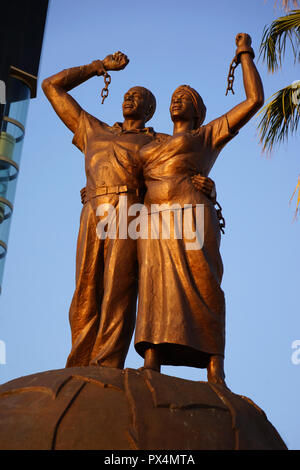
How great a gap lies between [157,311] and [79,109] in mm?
2389

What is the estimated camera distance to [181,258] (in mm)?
6539

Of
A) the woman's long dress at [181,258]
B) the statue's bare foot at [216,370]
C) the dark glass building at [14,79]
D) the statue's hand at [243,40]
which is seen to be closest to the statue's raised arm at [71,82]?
the woman's long dress at [181,258]

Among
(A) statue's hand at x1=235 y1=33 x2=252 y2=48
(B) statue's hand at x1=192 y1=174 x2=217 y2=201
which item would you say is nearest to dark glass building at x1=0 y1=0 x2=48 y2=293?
(A) statue's hand at x1=235 y1=33 x2=252 y2=48

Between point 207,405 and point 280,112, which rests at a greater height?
point 280,112

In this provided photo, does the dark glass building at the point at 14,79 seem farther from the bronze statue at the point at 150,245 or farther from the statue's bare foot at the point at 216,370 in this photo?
the statue's bare foot at the point at 216,370

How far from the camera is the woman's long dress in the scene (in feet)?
20.7

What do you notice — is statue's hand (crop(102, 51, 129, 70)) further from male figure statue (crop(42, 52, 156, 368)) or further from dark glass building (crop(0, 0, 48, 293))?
dark glass building (crop(0, 0, 48, 293))

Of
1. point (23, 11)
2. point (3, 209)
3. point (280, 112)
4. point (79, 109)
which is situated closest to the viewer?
point (79, 109)

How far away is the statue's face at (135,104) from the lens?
755cm

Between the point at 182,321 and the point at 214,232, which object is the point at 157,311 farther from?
the point at 214,232

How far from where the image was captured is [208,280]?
6488 mm
